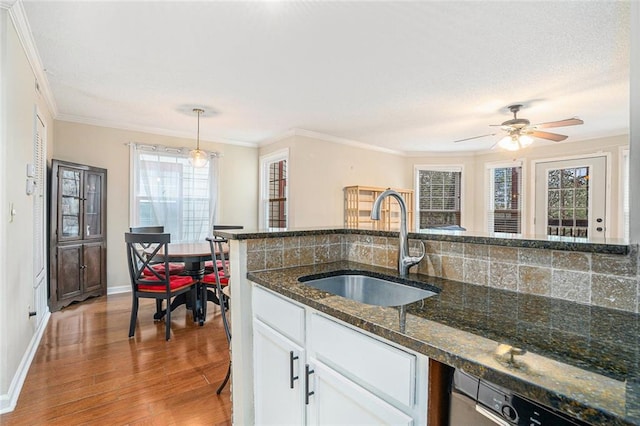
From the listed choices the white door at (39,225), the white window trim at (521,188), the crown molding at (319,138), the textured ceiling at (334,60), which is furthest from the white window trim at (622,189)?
the white door at (39,225)

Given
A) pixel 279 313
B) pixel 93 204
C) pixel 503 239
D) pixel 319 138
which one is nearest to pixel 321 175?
pixel 319 138

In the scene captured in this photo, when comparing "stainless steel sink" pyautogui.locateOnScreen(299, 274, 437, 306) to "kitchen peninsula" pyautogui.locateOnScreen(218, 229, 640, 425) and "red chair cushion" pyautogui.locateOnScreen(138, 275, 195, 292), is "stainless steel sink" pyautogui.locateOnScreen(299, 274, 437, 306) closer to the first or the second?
"kitchen peninsula" pyautogui.locateOnScreen(218, 229, 640, 425)

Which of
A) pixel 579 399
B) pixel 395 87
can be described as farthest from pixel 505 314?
pixel 395 87

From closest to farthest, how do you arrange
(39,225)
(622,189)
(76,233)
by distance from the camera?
(39,225) → (76,233) → (622,189)

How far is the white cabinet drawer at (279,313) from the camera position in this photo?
1233mm

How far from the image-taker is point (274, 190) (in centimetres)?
571

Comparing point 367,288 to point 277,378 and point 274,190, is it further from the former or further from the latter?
point 274,190

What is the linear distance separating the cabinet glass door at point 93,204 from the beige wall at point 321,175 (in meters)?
2.46

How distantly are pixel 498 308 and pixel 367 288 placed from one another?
26.8 inches

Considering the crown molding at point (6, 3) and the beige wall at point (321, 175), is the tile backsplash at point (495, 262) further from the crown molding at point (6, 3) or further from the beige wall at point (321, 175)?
the beige wall at point (321, 175)

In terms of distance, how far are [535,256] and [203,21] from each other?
7.39 ft

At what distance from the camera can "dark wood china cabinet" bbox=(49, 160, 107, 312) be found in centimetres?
366

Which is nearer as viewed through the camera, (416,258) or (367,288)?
(416,258)

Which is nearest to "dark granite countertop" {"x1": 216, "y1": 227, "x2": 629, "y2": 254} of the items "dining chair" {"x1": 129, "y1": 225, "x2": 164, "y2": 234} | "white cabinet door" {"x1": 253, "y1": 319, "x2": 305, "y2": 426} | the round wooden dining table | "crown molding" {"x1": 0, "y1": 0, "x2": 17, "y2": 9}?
"white cabinet door" {"x1": 253, "y1": 319, "x2": 305, "y2": 426}
